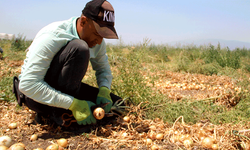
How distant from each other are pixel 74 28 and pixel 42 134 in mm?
1024

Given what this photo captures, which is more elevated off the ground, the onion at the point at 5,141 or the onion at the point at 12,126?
the onion at the point at 5,141

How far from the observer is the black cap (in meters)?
1.61

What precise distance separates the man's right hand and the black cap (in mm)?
621

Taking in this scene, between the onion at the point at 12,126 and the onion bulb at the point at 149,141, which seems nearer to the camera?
the onion bulb at the point at 149,141

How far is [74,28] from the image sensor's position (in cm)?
176

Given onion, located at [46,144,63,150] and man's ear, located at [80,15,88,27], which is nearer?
onion, located at [46,144,63,150]

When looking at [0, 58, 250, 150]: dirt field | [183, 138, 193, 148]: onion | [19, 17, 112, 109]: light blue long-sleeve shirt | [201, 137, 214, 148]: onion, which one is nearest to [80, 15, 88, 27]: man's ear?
[19, 17, 112, 109]: light blue long-sleeve shirt

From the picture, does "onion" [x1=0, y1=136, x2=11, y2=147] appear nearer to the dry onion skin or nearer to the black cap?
the dry onion skin

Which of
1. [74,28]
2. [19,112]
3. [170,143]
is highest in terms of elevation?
[74,28]

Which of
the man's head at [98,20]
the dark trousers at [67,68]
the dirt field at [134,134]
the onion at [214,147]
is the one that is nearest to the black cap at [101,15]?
the man's head at [98,20]

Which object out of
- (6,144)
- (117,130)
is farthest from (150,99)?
(6,144)

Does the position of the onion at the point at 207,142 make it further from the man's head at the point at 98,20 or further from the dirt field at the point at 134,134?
the man's head at the point at 98,20

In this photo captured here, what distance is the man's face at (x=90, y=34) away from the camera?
1657 millimetres

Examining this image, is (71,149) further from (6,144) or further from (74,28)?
(74,28)
